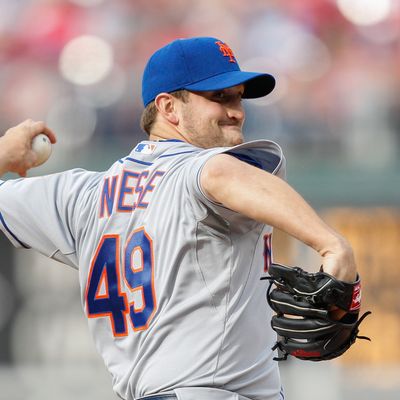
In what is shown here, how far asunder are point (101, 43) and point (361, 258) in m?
3.07

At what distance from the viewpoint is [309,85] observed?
8047 millimetres

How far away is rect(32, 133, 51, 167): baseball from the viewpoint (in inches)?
125

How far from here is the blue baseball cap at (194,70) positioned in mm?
2900

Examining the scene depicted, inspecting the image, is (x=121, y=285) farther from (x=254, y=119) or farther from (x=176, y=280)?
(x=254, y=119)

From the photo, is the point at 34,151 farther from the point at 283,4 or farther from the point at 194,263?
the point at 283,4

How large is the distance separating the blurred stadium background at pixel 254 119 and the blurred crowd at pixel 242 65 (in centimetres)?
1

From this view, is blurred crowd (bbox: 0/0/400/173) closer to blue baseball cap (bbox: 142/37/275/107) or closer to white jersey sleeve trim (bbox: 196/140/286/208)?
blue baseball cap (bbox: 142/37/275/107)

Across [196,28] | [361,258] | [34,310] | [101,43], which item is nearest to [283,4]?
[196,28]

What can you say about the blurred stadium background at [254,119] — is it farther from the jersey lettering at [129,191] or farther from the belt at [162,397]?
the belt at [162,397]

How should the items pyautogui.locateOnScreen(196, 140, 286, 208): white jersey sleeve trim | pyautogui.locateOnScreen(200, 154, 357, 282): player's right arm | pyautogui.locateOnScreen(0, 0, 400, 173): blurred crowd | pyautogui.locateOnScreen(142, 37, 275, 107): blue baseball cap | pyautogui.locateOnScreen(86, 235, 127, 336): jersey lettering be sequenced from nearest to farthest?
1. pyautogui.locateOnScreen(200, 154, 357, 282): player's right arm
2. pyautogui.locateOnScreen(196, 140, 286, 208): white jersey sleeve trim
3. pyautogui.locateOnScreen(86, 235, 127, 336): jersey lettering
4. pyautogui.locateOnScreen(142, 37, 275, 107): blue baseball cap
5. pyautogui.locateOnScreen(0, 0, 400, 173): blurred crowd

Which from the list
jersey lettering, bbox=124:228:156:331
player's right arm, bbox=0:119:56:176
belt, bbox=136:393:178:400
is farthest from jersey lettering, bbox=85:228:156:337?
player's right arm, bbox=0:119:56:176

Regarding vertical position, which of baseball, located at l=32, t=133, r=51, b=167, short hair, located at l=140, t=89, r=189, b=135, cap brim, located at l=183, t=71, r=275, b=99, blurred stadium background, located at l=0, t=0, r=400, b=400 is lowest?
blurred stadium background, located at l=0, t=0, r=400, b=400

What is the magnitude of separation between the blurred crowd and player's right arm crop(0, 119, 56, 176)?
190 inches

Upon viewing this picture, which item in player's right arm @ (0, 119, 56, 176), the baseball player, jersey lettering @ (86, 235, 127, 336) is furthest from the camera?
player's right arm @ (0, 119, 56, 176)
